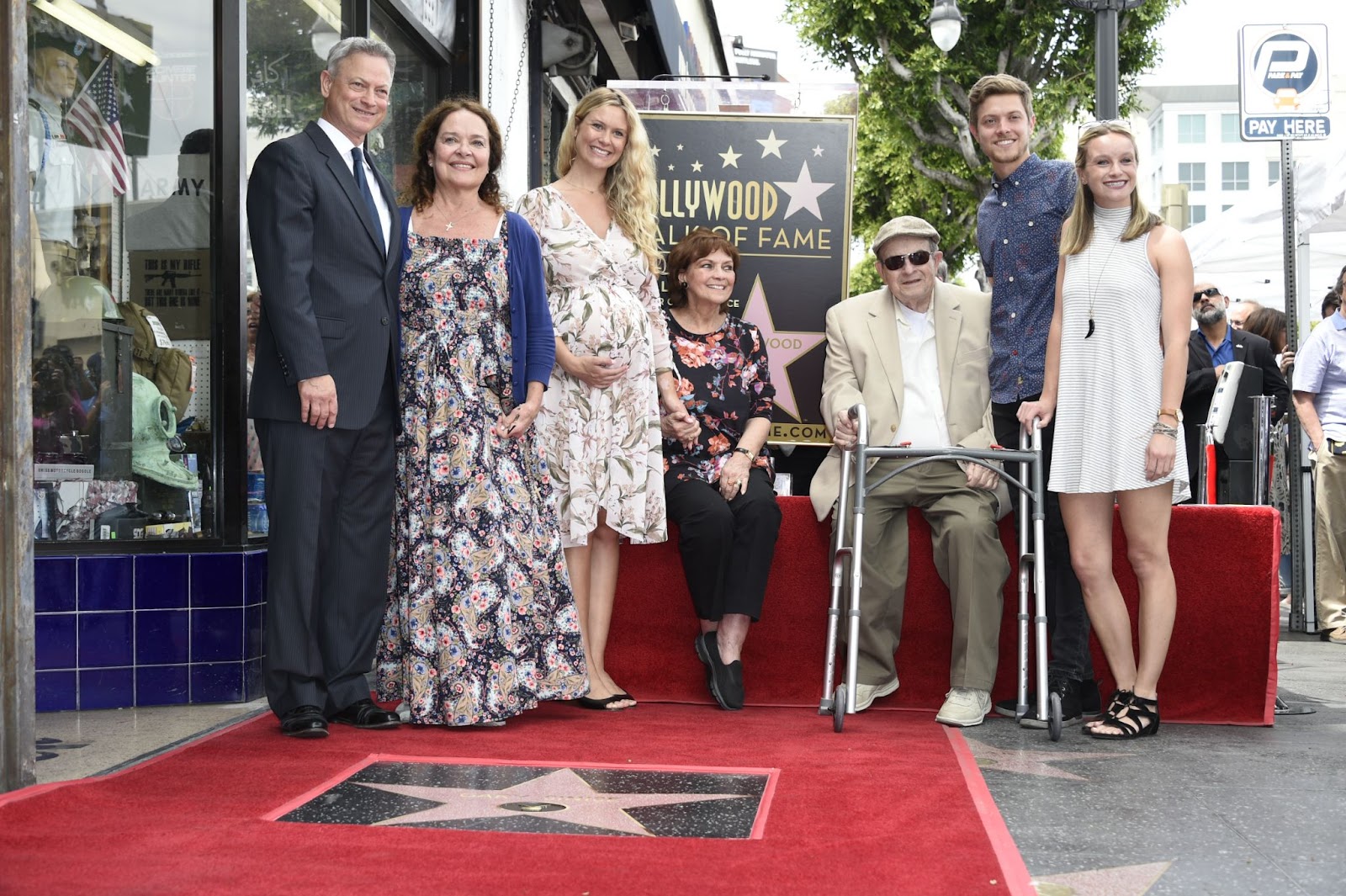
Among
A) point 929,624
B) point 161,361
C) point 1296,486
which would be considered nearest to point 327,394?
point 161,361

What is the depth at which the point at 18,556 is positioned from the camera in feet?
11.4

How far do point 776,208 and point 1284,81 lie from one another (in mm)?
3550

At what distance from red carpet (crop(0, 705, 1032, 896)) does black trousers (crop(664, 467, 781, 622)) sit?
905mm

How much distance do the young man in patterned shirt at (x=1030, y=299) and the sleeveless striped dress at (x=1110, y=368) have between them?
0.84 feet

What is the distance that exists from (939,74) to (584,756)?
2020cm

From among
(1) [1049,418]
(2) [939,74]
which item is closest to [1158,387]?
(1) [1049,418]

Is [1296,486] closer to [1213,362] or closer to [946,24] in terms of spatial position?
[1213,362]

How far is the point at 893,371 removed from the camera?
5.18 meters

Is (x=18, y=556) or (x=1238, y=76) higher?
(x=1238, y=76)

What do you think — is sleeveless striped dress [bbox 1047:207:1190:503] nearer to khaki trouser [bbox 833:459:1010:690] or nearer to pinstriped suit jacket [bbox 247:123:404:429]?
khaki trouser [bbox 833:459:1010:690]

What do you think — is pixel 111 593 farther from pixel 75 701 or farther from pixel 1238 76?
pixel 1238 76

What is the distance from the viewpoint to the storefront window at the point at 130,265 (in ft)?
16.8

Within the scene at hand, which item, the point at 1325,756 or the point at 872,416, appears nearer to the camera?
the point at 1325,756

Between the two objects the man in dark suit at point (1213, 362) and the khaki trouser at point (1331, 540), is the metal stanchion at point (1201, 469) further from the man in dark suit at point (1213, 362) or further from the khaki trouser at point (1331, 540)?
the khaki trouser at point (1331, 540)
